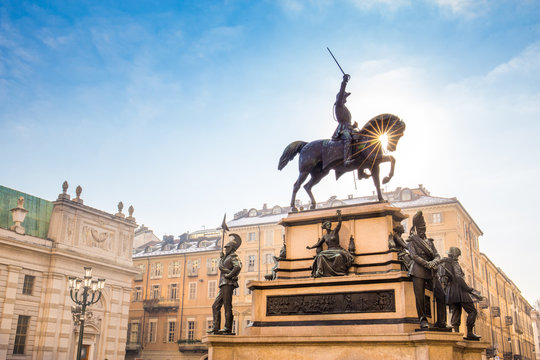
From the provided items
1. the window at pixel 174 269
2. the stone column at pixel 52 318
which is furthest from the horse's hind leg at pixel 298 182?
the window at pixel 174 269

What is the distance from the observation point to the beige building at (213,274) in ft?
173

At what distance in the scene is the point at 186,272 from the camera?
2475 inches

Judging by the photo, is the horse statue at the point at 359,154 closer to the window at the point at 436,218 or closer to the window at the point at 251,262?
the window at the point at 436,218

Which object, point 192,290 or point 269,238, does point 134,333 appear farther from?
point 269,238

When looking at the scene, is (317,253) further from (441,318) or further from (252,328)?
(441,318)

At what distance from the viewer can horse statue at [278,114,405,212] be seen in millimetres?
11938

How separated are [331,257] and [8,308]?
35.6 meters

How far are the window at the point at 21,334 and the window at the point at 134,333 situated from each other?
2493cm

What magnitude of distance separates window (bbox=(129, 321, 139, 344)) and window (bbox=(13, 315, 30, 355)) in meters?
24.9

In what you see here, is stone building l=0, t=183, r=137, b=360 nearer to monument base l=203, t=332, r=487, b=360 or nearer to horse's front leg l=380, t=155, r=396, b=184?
monument base l=203, t=332, r=487, b=360

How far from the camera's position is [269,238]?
190 ft

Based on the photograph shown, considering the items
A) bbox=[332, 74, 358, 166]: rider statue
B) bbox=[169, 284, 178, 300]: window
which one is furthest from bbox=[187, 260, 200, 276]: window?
bbox=[332, 74, 358, 166]: rider statue

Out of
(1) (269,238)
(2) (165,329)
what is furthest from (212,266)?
(2) (165,329)

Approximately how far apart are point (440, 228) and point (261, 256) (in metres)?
19.1
